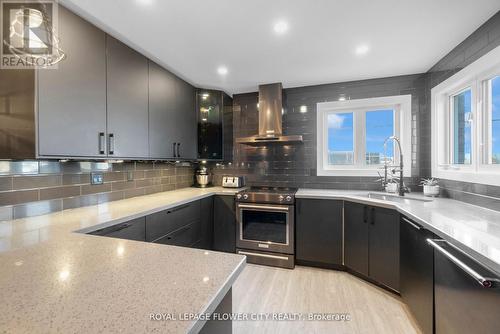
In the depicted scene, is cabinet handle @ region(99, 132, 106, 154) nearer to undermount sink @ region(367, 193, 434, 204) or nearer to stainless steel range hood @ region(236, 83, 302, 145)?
stainless steel range hood @ region(236, 83, 302, 145)

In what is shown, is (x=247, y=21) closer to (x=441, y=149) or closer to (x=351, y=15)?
(x=351, y=15)

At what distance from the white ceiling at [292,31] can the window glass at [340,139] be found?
2.07ft

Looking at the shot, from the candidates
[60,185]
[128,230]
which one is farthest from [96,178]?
[128,230]

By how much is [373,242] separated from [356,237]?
177mm

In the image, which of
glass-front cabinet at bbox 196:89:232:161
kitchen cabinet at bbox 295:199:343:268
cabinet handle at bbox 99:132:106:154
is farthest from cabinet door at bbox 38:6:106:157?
kitchen cabinet at bbox 295:199:343:268

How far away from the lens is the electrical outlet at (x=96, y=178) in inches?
71.4

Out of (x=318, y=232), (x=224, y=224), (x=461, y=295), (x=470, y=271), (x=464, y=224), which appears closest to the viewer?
(x=470, y=271)

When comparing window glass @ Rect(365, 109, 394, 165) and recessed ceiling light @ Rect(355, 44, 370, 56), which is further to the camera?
window glass @ Rect(365, 109, 394, 165)

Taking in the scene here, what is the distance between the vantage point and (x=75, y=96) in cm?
139

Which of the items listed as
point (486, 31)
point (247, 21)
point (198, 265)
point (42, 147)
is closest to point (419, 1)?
point (486, 31)

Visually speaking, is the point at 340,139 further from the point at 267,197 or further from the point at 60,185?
the point at 60,185

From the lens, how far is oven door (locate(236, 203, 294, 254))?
2.41 m

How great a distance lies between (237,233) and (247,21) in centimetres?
215

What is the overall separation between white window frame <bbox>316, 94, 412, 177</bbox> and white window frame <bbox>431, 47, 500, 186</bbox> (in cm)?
27
